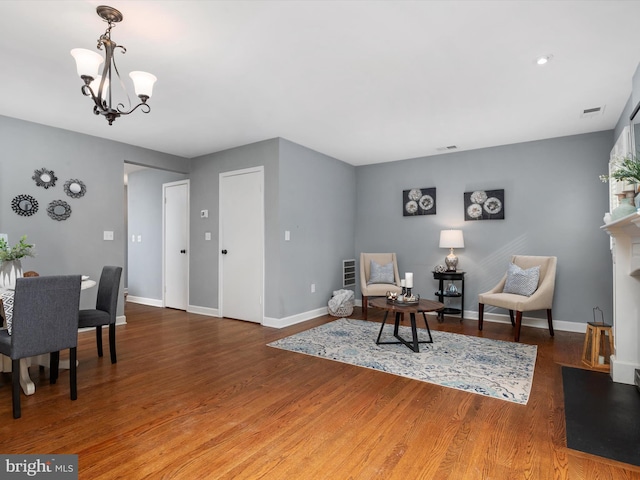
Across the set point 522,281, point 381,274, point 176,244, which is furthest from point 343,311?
point 176,244

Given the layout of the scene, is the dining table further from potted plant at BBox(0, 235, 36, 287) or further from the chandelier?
the chandelier

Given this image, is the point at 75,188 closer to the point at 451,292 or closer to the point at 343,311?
the point at 343,311

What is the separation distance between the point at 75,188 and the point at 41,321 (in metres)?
2.61

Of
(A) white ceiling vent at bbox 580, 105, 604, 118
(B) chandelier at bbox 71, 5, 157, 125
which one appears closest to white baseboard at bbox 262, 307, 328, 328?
(B) chandelier at bbox 71, 5, 157, 125

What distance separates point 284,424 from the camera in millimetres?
2088

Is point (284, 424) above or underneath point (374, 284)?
underneath

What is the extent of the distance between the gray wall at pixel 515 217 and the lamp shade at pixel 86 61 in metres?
4.56

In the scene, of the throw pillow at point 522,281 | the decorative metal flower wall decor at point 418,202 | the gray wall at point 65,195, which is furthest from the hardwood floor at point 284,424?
the decorative metal flower wall decor at point 418,202

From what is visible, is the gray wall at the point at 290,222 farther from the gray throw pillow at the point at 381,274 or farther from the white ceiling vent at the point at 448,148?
the white ceiling vent at the point at 448,148

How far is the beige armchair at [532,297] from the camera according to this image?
3893 millimetres

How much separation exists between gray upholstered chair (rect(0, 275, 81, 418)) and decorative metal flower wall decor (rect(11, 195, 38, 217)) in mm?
2011

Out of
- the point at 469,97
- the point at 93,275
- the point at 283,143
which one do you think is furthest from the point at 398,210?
the point at 93,275

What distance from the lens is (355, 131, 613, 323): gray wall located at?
171 inches

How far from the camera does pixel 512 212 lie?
486 centimetres
